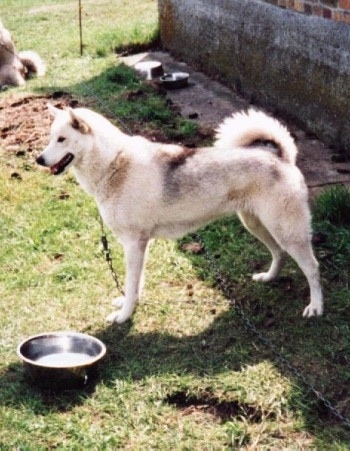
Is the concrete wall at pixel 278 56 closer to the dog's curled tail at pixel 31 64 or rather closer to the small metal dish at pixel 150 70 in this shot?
the small metal dish at pixel 150 70

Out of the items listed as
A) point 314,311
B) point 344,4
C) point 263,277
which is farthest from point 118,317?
point 344,4

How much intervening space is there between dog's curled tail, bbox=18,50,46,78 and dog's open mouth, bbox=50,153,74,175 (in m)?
6.55

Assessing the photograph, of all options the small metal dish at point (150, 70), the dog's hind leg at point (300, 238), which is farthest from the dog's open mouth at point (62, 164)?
the small metal dish at point (150, 70)

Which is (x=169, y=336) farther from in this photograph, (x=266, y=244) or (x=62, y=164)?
(x=62, y=164)

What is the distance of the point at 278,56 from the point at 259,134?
3.51 metres

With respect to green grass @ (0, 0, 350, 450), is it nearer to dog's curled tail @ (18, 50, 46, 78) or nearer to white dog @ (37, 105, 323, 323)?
white dog @ (37, 105, 323, 323)

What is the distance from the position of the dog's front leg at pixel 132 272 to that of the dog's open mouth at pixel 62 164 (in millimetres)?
568

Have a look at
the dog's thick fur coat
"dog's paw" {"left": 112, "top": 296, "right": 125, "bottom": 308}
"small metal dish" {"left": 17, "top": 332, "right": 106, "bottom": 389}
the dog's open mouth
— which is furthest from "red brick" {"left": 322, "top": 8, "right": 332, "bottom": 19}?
the dog's thick fur coat

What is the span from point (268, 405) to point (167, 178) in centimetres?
156

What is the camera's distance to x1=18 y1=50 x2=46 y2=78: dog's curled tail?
10.7 m

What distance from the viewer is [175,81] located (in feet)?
31.1

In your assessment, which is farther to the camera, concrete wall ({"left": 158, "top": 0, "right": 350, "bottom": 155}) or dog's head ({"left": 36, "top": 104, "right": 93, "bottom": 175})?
concrete wall ({"left": 158, "top": 0, "right": 350, "bottom": 155})

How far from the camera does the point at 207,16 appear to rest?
9836mm

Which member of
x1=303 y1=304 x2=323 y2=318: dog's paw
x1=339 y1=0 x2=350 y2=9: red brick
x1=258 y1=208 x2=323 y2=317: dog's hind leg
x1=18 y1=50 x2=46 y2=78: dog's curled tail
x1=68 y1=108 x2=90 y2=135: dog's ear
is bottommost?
x1=18 y1=50 x2=46 y2=78: dog's curled tail
